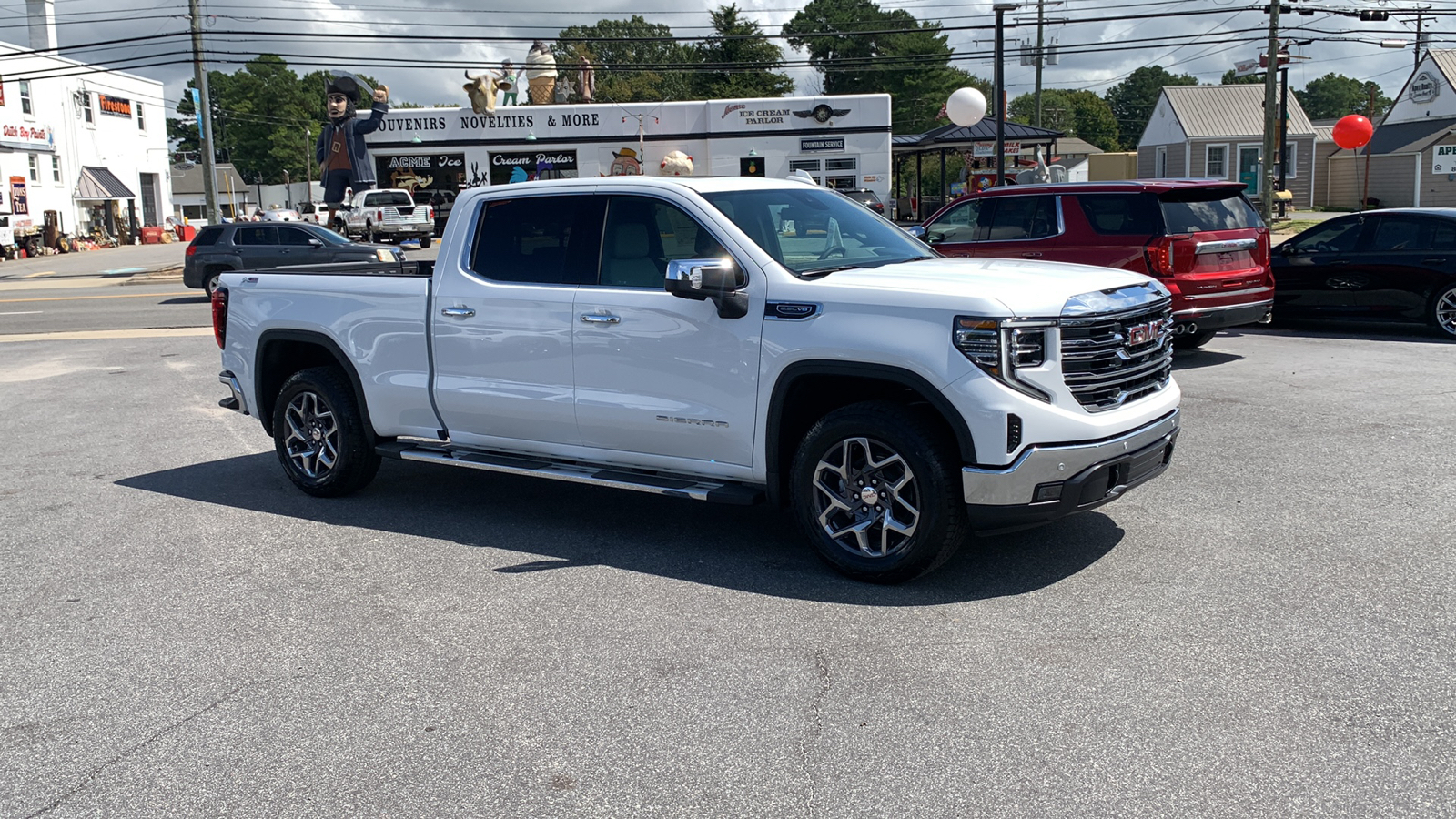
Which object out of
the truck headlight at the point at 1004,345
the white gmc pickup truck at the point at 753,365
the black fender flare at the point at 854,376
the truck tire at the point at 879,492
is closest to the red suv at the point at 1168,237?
the white gmc pickup truck at the point at 753,365

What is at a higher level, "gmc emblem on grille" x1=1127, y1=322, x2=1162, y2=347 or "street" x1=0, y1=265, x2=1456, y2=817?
"gmc emblem on grille" x1=1127, y1=322, x2=1162, y2=347

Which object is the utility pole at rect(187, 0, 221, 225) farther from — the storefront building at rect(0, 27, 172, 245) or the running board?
the running board

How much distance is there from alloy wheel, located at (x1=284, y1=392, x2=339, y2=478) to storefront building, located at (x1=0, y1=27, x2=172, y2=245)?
45581mm

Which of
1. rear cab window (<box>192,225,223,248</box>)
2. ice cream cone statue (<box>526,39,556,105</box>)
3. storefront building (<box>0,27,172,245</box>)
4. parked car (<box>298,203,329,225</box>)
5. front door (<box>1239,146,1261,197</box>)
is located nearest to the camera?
rear cab window (<box>192,225,223,248</box>)

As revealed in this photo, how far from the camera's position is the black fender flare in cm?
516

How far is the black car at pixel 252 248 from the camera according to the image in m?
23.1

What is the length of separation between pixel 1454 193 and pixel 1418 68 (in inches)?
339

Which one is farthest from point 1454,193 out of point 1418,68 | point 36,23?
point 36,23

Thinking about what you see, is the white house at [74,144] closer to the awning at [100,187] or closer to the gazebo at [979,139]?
the awning at [100,187]

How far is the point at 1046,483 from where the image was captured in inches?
202

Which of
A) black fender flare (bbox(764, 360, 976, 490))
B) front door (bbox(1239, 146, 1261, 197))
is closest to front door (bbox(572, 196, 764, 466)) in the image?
black fender flare (bbox(764, 360, 976, 490))

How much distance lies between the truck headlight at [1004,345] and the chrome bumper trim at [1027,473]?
0.26 m

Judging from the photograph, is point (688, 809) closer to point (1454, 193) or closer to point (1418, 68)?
point (1454, 193)

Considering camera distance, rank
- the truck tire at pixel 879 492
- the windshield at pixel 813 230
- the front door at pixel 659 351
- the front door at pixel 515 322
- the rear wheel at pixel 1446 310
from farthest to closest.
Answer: the rear wheel at pixel 1446 310, the front door at pixel 515 322, the windshield at pixel 813 230, the front door at pixel 659 351, the truck tire at pixel 879 492
